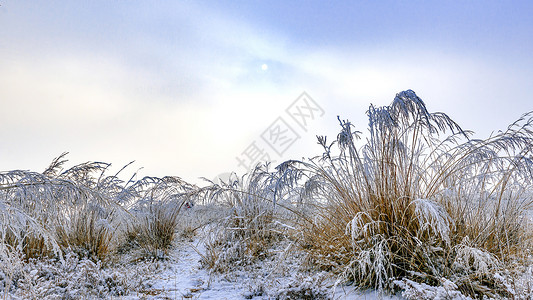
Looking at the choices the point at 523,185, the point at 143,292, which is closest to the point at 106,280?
the point at 143,292

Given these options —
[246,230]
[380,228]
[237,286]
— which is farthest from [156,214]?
[380,228]

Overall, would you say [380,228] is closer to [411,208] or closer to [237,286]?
[411,208]

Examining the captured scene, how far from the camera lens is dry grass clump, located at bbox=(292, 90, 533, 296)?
2.58m

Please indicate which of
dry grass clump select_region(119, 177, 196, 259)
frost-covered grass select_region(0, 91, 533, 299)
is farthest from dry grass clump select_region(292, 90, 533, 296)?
dry grass clump select_region(119, 177, 196, 259)

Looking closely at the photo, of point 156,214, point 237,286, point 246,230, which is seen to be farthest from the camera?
point 156,214

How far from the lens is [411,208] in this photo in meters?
2.85

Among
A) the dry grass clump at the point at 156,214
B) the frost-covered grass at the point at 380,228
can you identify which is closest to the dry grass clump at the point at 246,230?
the frost-covered grass at the point at 380,228

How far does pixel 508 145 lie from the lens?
2.97 metres

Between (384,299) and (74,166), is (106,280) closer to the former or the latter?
(74,166)

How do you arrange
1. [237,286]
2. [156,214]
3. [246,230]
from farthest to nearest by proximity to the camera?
[156,214] → [246,230] → [237,286]

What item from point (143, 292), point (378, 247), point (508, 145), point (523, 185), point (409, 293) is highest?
point (508, 145)

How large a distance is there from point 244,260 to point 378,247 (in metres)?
2.16

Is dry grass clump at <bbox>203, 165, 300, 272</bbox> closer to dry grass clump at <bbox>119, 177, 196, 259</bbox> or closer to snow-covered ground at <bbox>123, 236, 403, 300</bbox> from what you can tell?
snow-covered ground at <bbox>123, 236, 403, 300</bbox>

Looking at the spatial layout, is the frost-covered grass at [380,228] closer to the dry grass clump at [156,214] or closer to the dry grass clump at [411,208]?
the dry grass clump at [411,208]
